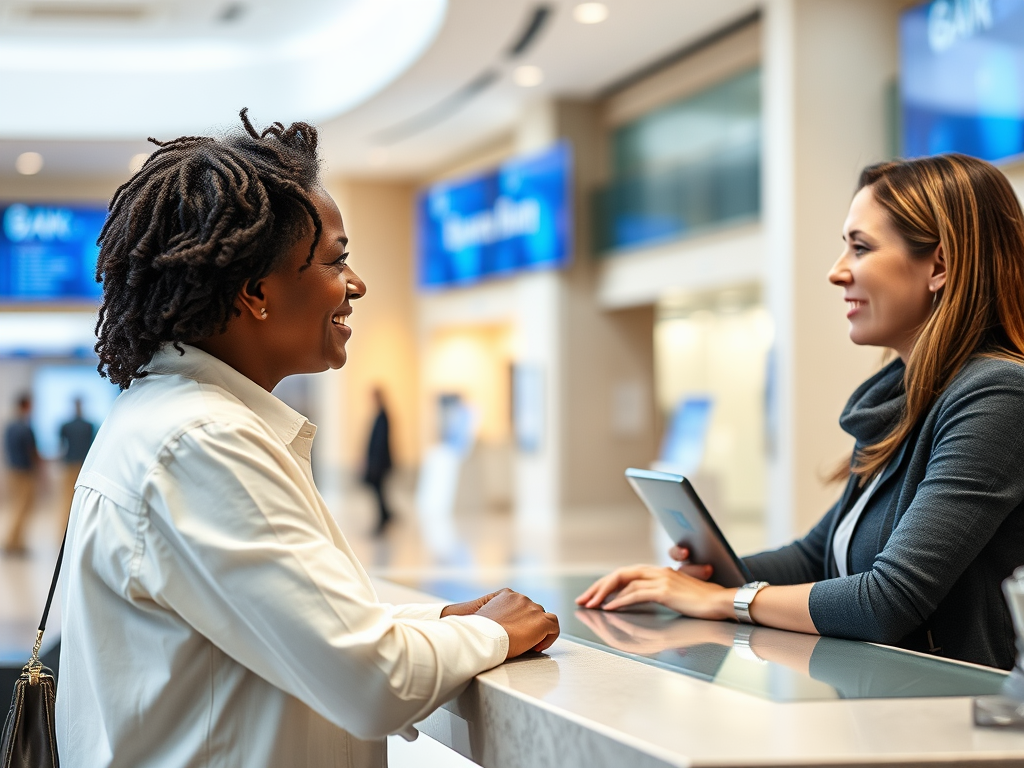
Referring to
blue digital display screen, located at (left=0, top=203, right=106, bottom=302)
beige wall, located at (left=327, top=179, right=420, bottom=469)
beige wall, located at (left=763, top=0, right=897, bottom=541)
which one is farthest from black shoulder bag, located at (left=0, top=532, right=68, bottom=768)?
beige wall, located at (left=327, top=179, right=420, bottom=469)

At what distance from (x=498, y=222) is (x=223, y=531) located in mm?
13764

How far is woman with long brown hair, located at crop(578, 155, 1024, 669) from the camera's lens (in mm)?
1807

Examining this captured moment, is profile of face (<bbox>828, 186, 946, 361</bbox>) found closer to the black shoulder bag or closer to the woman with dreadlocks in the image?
the woman with dreadlocks

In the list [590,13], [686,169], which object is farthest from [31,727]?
[686,169]

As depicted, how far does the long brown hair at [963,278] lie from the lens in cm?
202

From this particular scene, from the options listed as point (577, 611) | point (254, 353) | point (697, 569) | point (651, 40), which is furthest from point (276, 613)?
point (651, 40)

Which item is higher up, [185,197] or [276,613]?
[185,197]

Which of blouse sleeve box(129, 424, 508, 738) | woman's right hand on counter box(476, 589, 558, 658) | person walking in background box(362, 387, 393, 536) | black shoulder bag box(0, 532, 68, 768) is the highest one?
blouse sleeve box(129, 424, 508, 738)

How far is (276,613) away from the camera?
134 centimetres

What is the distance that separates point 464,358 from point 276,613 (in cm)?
1654

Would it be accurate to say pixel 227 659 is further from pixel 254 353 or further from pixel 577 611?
pixel 577 611

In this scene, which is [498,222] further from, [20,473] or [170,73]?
[20,473]

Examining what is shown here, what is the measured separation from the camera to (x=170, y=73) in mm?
13414

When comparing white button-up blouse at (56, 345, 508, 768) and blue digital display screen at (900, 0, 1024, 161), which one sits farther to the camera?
blue digital display screen at (900, 0, 1024, 161)
